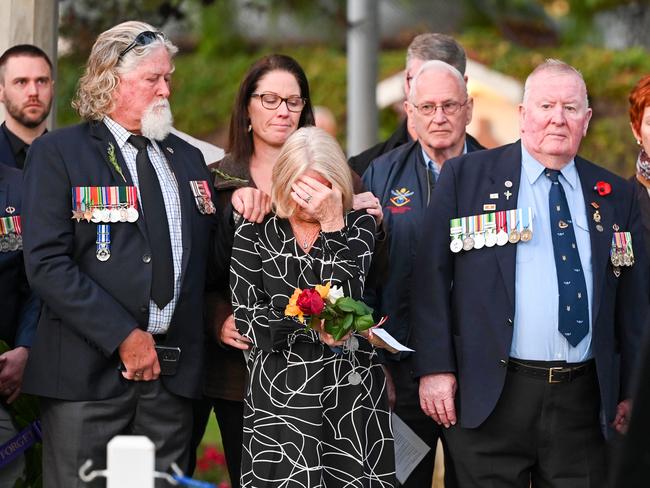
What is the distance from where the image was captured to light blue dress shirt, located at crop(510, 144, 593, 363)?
17.1ft

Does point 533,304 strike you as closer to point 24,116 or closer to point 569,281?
point 569,281

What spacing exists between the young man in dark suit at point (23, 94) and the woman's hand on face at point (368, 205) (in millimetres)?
2252

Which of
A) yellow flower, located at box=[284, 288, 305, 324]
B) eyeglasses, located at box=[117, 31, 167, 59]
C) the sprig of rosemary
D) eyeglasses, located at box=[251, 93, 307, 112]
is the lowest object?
yellow flower, located at box=[284, 288, 305, 324]

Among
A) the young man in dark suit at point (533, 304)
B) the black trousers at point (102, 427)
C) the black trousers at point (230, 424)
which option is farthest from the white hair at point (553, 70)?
the black trousers at point (102, 427)

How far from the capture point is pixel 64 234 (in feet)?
16.3

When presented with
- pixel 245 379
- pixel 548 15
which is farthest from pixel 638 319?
pixel 548 15

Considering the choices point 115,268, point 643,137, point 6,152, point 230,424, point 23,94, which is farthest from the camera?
point 23,94

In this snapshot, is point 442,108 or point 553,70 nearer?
point 553,70

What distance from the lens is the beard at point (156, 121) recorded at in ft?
17.0

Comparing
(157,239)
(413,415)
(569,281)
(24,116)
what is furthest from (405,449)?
(24,116)

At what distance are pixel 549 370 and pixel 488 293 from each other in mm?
387

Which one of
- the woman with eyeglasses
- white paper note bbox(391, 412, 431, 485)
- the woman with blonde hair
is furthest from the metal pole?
the woman with blonde hair

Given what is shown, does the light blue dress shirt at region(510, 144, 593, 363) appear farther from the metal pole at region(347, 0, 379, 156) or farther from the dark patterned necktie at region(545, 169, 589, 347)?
the metal pole at region(347, 0, 379, 156)

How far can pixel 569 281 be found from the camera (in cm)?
522
